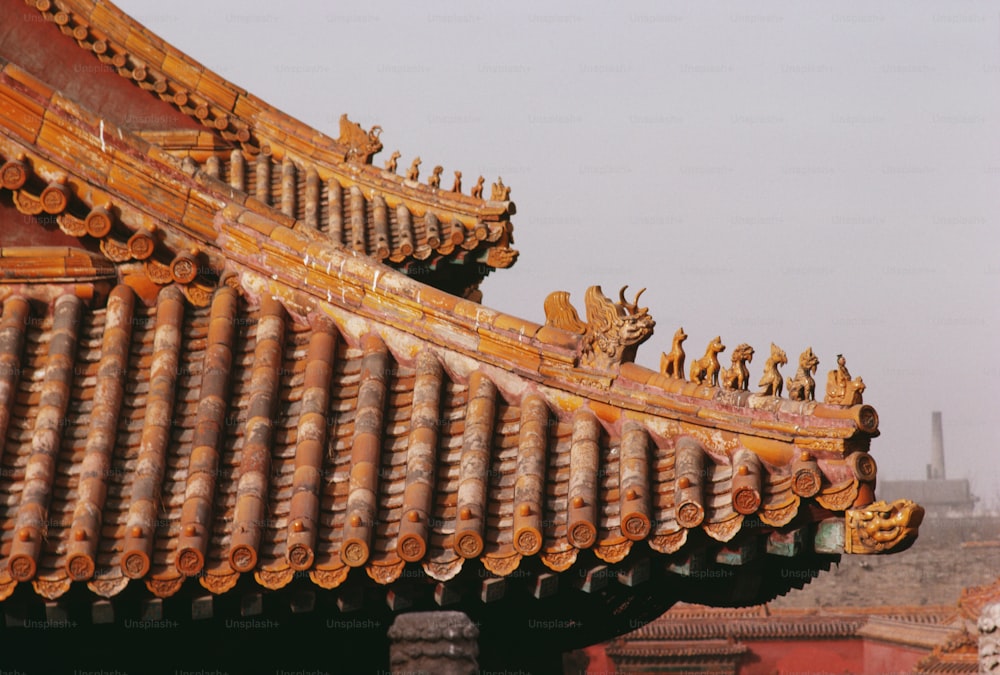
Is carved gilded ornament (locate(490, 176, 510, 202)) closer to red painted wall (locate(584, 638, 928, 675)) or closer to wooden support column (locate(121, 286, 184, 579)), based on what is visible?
wooden support column (locate(121, 286, 184, 579))

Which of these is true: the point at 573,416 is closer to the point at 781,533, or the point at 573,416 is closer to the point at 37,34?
the point at 781,533

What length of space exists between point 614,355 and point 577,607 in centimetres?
143

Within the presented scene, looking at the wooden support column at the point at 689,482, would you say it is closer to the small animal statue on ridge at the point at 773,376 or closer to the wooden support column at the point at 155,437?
the small animal statue on ridge at the point at 773,376

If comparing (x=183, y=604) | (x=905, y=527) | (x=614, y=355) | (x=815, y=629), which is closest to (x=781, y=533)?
(x=905, y=527)

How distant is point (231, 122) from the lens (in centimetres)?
1475

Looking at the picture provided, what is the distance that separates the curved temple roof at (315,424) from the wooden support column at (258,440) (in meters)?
0.02

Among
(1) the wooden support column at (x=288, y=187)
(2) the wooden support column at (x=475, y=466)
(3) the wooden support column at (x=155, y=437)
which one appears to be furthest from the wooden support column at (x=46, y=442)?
(1) the wooden support column at (x=288, y=187)

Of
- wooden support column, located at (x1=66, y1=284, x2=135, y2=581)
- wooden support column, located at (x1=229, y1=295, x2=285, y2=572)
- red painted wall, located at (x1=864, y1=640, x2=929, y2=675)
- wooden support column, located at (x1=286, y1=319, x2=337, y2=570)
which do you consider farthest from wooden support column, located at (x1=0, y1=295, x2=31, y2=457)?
red painted wall, located at (x1=864, y1=640, x2=929, y2=675)

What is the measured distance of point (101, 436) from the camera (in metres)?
7.80

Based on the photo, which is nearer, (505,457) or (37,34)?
(505,457)

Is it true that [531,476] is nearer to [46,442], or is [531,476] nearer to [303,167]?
[46,442]

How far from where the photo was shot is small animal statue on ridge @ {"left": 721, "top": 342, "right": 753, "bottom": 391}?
7316 mm

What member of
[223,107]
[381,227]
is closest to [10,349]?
[381,227]

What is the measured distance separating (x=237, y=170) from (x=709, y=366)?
8.08 meters
